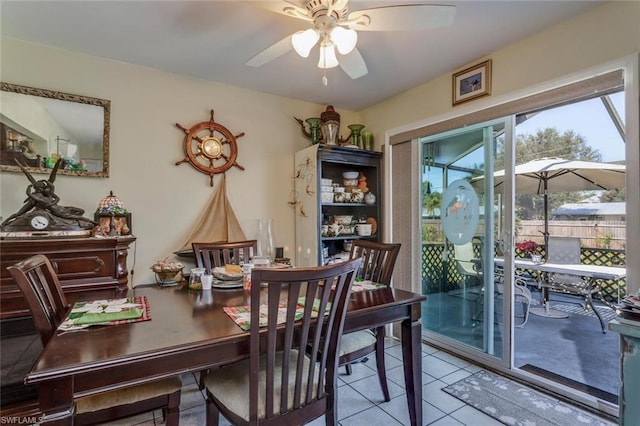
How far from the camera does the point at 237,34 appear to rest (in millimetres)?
2170

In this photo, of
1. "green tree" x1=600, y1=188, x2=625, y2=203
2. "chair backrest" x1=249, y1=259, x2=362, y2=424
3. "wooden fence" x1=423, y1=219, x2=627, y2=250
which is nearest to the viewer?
"chair backrest" x1=249, y1=259, x2=362, y2=424

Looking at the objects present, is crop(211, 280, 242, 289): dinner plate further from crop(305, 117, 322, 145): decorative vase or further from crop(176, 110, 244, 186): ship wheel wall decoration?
crop(305, 117, 322, 145): decorative vase

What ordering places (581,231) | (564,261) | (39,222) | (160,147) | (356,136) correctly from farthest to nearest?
(581,231) → (564,261) → (356,136) → (160,147) → (39,222)

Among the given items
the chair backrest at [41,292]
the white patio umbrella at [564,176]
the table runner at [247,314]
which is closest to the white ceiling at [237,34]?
the chair backrest at [41,292]

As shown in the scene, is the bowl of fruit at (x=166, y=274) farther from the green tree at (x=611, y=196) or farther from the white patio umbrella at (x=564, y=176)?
the green tree at (x=611, y=196)

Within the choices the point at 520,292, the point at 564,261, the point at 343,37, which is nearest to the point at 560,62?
the point at 343,37

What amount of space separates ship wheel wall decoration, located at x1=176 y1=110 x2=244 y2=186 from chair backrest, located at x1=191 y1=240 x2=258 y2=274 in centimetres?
A: 84

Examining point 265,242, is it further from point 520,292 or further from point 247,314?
point 520,292

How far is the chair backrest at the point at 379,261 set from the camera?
6.93 feet

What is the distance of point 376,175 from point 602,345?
2.68 metres

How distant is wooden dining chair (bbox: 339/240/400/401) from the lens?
72.9 inches

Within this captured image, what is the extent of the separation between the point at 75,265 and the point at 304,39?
2.01 m

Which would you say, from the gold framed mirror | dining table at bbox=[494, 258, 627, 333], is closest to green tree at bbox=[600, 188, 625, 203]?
dining table at bbox=[494, 258, 627, 333]

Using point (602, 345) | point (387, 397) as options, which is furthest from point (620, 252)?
point (387, 397)
